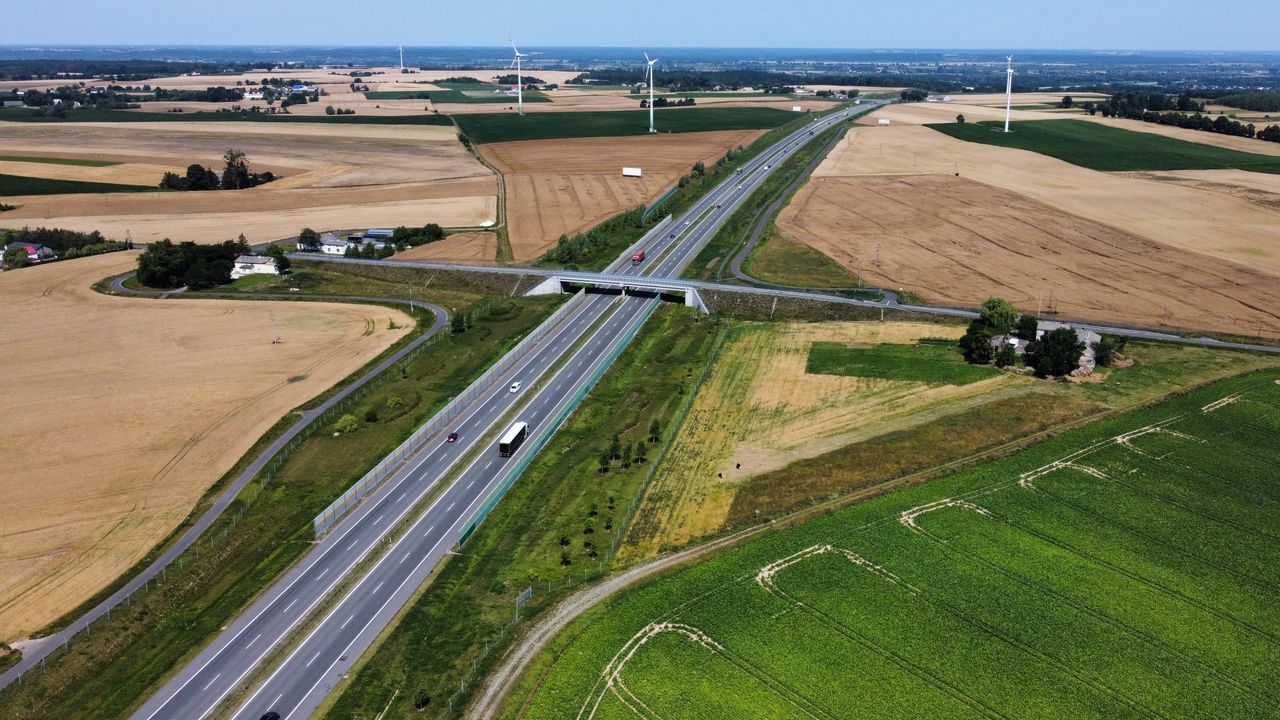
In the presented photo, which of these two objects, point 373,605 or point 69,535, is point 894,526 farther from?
point 69,535

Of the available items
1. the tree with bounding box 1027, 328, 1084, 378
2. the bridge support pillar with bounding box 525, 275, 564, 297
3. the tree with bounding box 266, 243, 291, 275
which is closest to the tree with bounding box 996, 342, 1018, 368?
the tree with bounding box 1027, 328, 1084, 378

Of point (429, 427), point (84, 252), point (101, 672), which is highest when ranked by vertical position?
point (84, 252)

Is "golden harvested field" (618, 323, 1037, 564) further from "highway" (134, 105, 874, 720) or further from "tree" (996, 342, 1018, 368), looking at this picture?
"highway" (134, 105, 874, 720)

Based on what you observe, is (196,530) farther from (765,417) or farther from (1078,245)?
(1078,245)

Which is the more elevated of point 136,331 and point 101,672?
point 136,331

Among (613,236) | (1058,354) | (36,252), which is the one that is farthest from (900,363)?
(36,252)

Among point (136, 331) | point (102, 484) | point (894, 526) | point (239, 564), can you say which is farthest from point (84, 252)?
point (894, 526)
